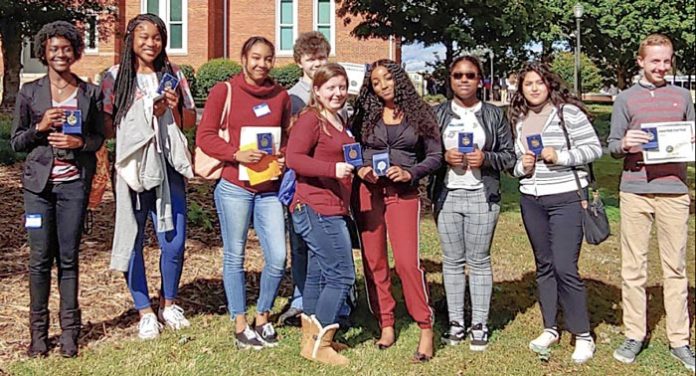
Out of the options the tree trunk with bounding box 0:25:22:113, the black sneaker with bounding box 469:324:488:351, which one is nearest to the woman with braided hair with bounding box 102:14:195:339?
the black sneaker with bounding box 469:324:488:351

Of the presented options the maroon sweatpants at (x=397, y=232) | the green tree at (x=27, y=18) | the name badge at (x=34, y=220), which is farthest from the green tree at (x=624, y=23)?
the name badge at (x=34, y=220)

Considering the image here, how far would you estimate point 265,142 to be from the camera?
4.73 meters

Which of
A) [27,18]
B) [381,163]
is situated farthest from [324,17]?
[381,163]

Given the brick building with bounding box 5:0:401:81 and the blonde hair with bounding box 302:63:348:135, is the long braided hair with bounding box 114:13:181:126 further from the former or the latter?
the brick building with bounding box 5:0:401:81

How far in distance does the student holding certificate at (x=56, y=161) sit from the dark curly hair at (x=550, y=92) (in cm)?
282

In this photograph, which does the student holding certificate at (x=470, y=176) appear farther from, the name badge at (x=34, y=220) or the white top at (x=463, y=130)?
the name badge at (x=34, y=220)

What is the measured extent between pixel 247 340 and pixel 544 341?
2098mm

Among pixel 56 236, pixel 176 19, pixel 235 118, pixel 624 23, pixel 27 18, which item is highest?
pixel 176 19

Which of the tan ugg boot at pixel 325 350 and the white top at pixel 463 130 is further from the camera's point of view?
the white top at pixel 463 130

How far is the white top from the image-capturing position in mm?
4949

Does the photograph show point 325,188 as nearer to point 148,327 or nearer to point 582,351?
point 148,327

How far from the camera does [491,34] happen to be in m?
15.7

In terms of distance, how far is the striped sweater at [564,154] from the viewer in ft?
15.7

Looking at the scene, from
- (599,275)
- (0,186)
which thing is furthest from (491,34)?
(0,186)
